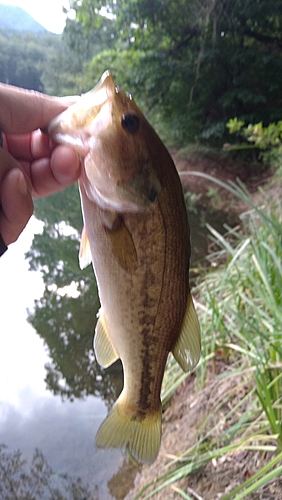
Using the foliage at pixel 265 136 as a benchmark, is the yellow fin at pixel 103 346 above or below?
below

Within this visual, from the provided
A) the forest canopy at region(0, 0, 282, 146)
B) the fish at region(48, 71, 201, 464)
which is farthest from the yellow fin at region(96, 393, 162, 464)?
the forest canopy at region(0, 0, 282, 146)

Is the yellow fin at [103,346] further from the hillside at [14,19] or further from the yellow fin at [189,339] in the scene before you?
the hillside at [14,19]

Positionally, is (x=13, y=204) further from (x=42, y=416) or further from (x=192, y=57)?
Result: (x=192, y=57)

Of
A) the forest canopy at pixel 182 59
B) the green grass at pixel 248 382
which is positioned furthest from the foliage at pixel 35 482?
the forest canopy at pixel 182 59

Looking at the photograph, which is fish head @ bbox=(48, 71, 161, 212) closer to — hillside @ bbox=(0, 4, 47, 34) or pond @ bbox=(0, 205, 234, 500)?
pond @ bbox=(0, 205, 234, 500)

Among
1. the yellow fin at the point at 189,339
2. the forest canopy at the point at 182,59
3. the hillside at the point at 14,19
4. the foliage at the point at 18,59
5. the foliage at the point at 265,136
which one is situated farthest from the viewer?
the forest canopy at the point at 182,59

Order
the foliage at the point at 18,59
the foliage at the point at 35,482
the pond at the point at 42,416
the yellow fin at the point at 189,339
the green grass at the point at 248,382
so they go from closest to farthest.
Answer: the yellow fin at the point at 189,339, the green grass at the point at 248,382, the foliage at the point at 35,482, the pond at the point at 42,416, the foliage at the point at 18,59

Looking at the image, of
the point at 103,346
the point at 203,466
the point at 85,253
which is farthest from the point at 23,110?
the point at 203,466

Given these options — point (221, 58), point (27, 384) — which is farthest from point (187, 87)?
point (27, 384)
